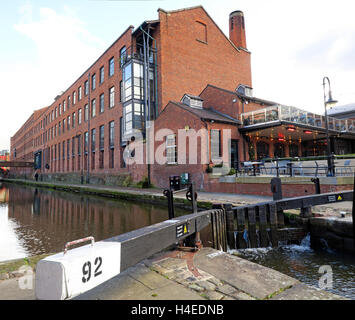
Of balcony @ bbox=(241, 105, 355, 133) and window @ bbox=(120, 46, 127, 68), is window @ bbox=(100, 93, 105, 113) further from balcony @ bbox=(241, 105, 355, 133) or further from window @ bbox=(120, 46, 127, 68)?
balcony @ bbox=(241, 105, 355, 133)

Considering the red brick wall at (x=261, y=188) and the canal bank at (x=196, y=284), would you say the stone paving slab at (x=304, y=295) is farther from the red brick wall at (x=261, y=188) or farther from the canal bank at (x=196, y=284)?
the red brick wall at (x=261, y=188)

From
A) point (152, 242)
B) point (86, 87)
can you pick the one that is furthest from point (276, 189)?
point (86, 87)

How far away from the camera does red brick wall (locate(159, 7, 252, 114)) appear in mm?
21312

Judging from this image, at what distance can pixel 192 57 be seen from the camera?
75.3 ft

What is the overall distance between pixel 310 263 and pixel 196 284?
11.5 ft

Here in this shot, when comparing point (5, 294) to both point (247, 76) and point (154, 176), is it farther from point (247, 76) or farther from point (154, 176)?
point (247, 76)

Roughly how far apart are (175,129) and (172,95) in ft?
20.6

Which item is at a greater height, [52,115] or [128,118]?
[52,115]

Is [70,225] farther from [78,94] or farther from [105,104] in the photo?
[78,94]

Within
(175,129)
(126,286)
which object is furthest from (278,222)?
(175,129)

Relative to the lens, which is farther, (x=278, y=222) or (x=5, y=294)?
(x=278, y=222)

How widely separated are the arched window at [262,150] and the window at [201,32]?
1308 centimetres

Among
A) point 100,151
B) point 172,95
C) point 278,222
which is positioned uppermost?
point 172,95

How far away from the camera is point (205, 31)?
24.4 m
